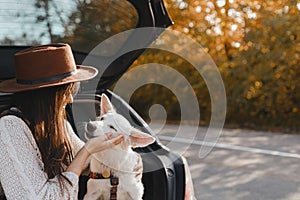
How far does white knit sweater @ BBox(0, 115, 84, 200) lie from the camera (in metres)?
2.25

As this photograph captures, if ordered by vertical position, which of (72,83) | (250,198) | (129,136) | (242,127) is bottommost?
(242,127)

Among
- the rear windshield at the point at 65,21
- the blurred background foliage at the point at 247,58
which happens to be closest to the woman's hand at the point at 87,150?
the rear windshield at the point at 65,21

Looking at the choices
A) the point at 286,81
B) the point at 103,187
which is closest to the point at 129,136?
the point at 103,187

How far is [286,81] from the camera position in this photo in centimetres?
1009

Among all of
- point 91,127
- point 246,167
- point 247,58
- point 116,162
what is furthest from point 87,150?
point 247,58

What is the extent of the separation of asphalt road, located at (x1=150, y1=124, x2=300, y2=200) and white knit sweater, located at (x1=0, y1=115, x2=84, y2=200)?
188 cm

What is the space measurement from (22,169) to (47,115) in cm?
30

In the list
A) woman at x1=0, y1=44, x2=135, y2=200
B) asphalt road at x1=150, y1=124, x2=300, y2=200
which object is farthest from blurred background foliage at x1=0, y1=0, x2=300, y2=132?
woman at x1=0, y1=44, x2=135, y2=200

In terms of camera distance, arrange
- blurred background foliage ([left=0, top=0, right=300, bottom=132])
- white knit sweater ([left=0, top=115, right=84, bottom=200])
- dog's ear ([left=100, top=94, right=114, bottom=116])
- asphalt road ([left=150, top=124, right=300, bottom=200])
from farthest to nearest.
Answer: blurred background foliage ([left=0, top=0, right=300, bottom=132]) → asphalt road ([left=150, top=124, right=300, bottom=200]) → dog's ear ([left=100, top=94, right=114, bottom=116]) → white knit sweater ([left=0, top=115, right=84, bottom=200])

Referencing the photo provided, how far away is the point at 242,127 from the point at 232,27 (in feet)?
6.63

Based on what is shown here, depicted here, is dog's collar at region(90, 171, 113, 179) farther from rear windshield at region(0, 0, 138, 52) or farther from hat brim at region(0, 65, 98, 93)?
rear windshield at region(0, 0, 138, 52)

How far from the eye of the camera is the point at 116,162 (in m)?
2.64

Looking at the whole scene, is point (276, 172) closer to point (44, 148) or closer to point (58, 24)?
point (58, 24)

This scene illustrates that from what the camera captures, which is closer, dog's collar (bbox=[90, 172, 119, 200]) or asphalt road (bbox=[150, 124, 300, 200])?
dog's collar (bbox=[90, 172, 119, 200])
